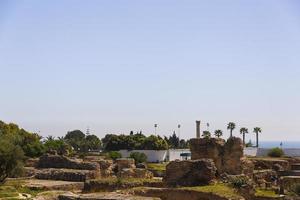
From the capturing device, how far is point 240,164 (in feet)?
106

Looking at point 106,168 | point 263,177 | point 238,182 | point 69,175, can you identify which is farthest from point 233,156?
point 106,168

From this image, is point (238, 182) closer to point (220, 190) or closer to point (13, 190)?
point (220, 190)

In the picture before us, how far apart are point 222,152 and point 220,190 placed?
12.3 m

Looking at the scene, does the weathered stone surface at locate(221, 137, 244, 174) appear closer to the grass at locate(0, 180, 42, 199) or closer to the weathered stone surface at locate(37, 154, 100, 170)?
the weathered stone surface at locate(37, 154, 100, 170)

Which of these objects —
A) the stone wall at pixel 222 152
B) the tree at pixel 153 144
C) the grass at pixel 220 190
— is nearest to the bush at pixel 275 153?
the tree at pixel 153 144

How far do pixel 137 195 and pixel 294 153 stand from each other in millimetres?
63669

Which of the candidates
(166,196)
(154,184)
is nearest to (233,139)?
(154,184)

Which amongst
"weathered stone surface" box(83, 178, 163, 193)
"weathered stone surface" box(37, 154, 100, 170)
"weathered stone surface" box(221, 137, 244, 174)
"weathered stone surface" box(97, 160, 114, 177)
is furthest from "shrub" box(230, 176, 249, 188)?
"weathered stone surface" box(37, 154, 100, 170)

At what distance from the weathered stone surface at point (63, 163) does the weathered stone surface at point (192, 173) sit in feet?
45.6

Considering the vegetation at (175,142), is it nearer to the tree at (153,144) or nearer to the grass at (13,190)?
the tree at (153,144)

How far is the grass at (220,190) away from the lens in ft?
65.5

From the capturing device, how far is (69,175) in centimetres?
3472

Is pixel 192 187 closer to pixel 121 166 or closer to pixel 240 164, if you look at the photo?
pixel 240 164

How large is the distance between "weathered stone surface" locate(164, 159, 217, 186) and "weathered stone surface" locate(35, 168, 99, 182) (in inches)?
432
